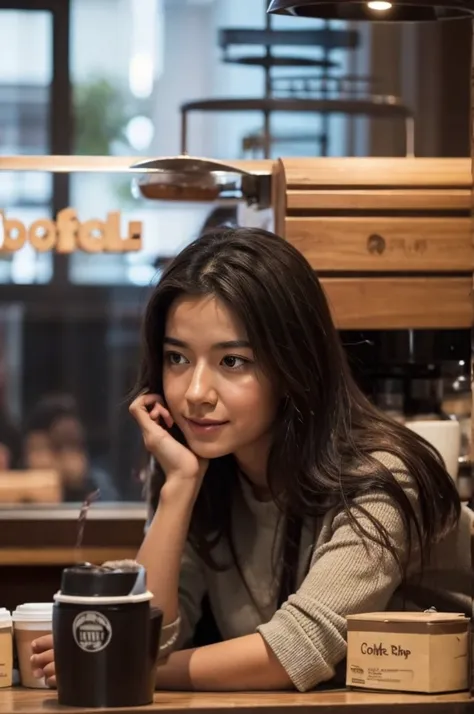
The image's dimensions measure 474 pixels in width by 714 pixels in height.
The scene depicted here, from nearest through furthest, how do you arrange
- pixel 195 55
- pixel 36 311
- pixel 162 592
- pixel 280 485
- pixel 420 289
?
1. pixel 162 592
2. pixel 280 485
3. pixel 420 289
4. pixel 36 311
5. pixel 195 55

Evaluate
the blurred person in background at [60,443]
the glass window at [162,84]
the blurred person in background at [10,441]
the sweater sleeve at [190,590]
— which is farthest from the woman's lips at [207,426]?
the glass window at [162,84]

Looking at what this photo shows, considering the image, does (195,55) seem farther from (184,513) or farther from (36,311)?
(184,513)

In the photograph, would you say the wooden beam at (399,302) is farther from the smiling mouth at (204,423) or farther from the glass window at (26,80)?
the glass window at (26,80)

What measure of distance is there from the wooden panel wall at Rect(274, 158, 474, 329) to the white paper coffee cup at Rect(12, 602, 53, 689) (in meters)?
0.96

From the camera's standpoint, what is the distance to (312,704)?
5.00 ft

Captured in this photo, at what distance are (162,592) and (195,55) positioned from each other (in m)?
4.99

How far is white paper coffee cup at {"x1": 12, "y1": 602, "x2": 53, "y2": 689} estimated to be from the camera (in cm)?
174

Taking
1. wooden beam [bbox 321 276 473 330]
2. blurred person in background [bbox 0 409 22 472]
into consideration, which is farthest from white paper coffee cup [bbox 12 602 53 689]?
blurred person in background [bbox 0 409 22 472]

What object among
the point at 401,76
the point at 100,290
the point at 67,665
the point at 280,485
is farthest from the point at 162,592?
the point at 401,76

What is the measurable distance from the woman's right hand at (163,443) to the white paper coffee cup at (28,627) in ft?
0.92

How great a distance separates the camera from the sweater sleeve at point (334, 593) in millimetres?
1693

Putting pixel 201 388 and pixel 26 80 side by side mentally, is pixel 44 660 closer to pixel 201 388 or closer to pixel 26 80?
pixel 201 388

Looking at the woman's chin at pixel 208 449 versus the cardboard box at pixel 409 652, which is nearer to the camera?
the cardboard box at pixel 409 652

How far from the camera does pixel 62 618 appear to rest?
4.81 ft
